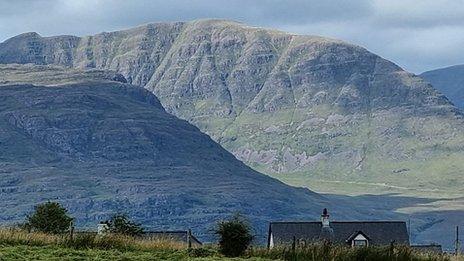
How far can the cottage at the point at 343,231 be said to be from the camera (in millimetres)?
85625

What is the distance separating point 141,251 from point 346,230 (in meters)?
52.1

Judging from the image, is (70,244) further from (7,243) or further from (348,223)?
(348,223)

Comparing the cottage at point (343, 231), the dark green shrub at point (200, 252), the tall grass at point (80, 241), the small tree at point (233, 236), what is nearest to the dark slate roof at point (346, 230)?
the cottage at point (343, 231)

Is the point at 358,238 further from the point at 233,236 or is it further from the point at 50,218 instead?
the point at 233,236

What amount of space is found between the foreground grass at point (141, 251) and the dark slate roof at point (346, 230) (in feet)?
155

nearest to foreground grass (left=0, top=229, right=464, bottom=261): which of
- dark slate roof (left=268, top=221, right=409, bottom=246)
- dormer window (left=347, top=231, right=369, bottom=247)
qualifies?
dormer window (left=347, top=231, right=369, bottom=247)

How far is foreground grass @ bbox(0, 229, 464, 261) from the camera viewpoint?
33.6 metres

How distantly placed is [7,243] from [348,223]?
55885 millimetres

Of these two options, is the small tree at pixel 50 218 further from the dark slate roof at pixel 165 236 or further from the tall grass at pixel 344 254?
the tall grass at pixel 344 254

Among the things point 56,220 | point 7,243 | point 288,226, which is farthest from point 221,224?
point 288,226

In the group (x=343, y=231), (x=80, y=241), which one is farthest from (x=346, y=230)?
(x=80, y=241)

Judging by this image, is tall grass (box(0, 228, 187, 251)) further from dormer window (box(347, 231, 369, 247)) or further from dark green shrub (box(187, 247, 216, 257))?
dormer window (box(347, 231, 369, 247))

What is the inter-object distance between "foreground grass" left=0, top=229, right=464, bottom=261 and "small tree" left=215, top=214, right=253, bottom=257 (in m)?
0.41

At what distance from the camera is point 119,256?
33719 millimetres
